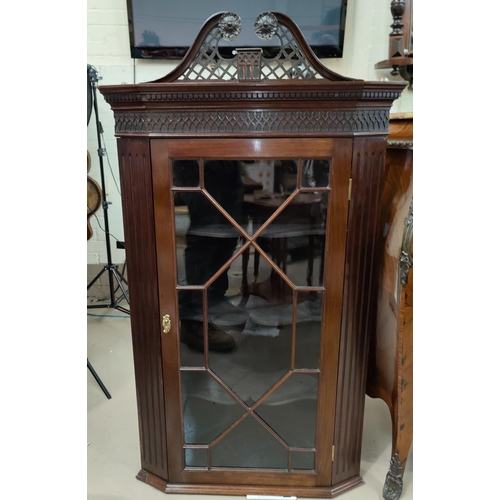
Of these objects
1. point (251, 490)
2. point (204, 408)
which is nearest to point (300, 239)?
point (204, 408)

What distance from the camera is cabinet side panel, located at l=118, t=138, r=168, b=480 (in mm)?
976

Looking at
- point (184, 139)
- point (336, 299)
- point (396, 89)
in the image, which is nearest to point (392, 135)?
point (396, 89)

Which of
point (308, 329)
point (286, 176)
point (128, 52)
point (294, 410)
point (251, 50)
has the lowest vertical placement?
point (294, 410)

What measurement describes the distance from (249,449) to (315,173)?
0.80 metres

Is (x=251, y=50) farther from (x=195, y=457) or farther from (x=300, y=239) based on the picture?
(x=195, y=457)

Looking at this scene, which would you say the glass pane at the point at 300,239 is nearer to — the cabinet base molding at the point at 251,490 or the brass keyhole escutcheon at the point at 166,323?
the brass keyhole escutcheon at the point at 166,323

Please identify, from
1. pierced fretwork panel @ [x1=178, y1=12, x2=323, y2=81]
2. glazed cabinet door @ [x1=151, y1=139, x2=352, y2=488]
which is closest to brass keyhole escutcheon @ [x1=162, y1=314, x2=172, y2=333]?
glazed cabinet door @ [x1=151, y1=139, x2=352, y2=488]

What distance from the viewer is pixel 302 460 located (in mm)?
1174

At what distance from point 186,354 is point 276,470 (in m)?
0.45

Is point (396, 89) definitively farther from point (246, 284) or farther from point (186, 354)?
point (186, 354)

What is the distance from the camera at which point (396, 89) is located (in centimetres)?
92

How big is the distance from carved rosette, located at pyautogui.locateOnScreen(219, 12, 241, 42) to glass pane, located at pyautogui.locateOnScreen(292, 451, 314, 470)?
1.10 m

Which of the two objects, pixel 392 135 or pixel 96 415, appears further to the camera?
pixel 96 415

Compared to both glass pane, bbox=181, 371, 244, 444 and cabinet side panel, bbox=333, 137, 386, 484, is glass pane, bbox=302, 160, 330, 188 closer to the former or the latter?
cabinet side panel, bbox=333, 137, 386, 484
